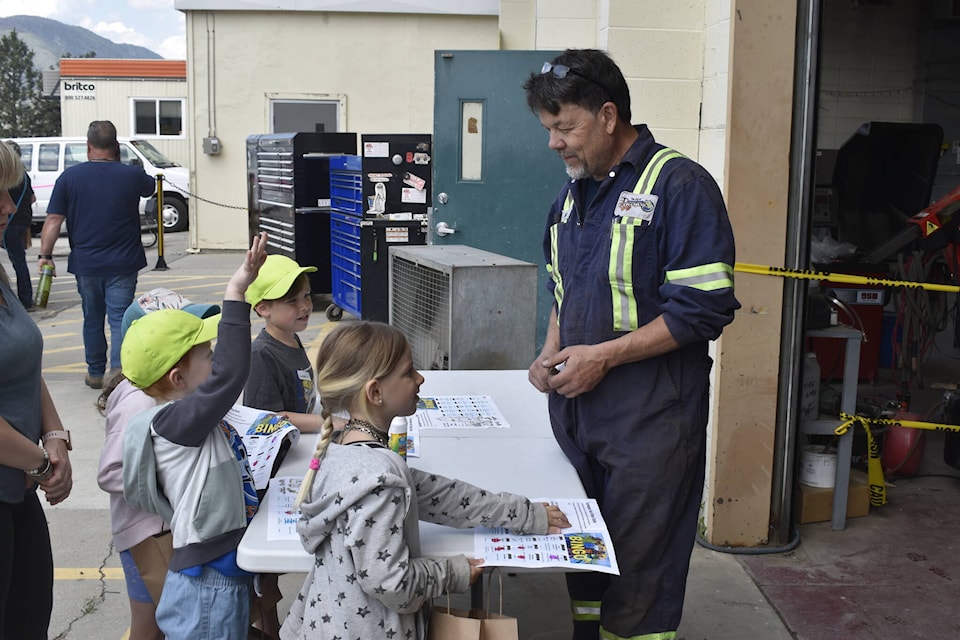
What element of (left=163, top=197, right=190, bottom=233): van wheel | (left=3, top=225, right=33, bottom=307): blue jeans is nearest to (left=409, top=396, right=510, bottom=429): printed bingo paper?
(left=3, top=225, right=33, bottom=307): blue jeans

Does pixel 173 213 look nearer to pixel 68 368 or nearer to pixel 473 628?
pixel 68 368

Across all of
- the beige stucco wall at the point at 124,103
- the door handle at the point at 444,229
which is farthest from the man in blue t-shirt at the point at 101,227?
the beige stucco wall at the point at 124,103

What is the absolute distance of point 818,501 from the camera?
456 cm

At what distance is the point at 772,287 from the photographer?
406 cm

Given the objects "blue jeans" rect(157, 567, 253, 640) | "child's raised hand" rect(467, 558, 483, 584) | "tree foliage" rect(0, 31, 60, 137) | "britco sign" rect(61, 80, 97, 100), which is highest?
"tree foliage" rect(0, 31, 60, 137)

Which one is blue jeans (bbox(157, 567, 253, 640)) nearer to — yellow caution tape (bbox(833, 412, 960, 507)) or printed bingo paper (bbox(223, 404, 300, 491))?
printed bingo paper (bbox(223, 404, 300, 491))

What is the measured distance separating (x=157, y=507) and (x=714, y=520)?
2625 millimetres

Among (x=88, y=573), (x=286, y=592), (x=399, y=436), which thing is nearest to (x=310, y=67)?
(x=88, y=573)

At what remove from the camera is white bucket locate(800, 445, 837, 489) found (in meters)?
4.54

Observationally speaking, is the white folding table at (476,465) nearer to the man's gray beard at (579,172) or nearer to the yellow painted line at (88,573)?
the man's gray beard at (579,172)

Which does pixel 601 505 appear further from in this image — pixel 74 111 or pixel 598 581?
pixel 74 111

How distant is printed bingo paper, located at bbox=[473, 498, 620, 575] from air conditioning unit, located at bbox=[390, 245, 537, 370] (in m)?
1.57

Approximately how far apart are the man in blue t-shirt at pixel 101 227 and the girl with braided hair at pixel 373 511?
501 centimetres

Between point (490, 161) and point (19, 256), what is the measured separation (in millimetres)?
5694
